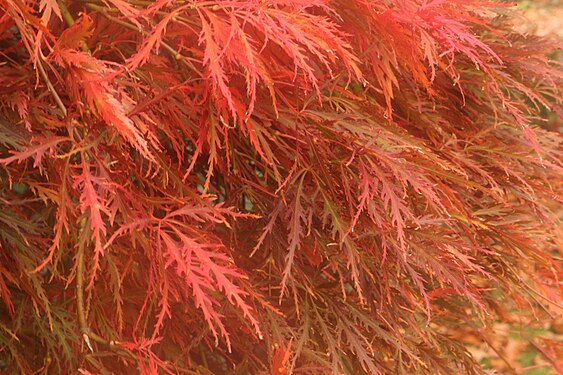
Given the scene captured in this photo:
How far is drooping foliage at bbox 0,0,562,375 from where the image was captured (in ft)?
6.27

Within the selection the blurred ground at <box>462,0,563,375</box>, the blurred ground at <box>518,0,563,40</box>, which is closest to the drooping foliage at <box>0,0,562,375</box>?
the blurred ground at <box>462,0,563,375</box>

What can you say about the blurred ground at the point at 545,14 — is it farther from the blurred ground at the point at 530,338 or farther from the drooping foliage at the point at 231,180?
the drooping foliage at the point at 231,180

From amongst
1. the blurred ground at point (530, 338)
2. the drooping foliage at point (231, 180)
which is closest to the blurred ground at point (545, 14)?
the blurred ground at point (530, 338)

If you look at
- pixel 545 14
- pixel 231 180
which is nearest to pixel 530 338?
pixel 231 180

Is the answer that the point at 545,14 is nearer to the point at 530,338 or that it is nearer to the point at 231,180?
the point at 530,338

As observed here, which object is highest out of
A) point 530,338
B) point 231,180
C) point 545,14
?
point 231,180

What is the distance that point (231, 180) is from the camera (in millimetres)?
2604

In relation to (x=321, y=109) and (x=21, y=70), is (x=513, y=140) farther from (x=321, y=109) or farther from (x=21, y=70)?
(x=21, y=70)

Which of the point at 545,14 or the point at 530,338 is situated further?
the point at 545,14

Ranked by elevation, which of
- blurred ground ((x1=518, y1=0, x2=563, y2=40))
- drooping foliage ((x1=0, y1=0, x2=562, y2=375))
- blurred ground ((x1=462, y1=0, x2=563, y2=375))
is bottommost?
blurred ground ((x1=462, y1=0, x2=563, y2=375))

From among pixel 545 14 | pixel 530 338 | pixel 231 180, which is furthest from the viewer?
pixel 545 14

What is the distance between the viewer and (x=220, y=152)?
2.56 meters

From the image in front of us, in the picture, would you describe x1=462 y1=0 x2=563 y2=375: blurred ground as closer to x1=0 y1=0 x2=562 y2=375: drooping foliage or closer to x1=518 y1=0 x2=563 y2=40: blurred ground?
x1=518 y1=0 x2=563 y2=40: blurred ground

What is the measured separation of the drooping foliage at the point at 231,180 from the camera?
191cm
